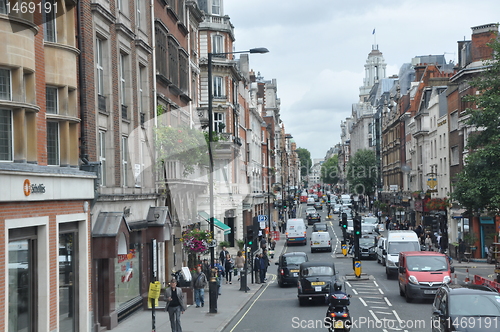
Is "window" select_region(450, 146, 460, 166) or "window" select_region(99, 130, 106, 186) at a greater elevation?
"window" select_region(450, 146, 460, 166)

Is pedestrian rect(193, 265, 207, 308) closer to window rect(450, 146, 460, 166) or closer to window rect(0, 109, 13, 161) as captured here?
window rect(0, 109, 13, 161)

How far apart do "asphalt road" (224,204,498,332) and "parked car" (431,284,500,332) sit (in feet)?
11.9

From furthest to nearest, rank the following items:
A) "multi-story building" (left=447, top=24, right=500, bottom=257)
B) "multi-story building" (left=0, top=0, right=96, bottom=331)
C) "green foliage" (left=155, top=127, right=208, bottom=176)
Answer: "multi-story building" (left=447, top=24, right=500, bottom=257) → "green foliage" (left=155, top=127, right=208, bottom=176) → "multi-story building" (left=0, top=0, right=96, bottom=331)

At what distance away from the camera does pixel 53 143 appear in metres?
18.2

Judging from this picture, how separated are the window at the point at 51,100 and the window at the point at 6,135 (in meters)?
2.52

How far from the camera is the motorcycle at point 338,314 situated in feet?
56.7

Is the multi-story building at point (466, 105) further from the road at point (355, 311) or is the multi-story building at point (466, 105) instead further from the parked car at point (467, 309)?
the parked car at point (467, 309)

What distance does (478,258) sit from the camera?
4650cm

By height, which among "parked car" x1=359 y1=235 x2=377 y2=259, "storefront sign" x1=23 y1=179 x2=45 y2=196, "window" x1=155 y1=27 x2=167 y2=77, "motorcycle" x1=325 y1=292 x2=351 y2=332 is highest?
"window" x1=155 y1=27 x2=167 y2=77

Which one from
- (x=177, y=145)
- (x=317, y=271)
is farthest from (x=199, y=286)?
(x=177, y=145)

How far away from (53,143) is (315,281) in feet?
37.8

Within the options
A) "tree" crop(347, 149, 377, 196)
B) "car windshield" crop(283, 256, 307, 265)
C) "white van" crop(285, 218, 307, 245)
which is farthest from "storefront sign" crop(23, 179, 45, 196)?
"tree" crop(347, 149, 377, 196)

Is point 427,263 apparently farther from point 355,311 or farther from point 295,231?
point 295,231

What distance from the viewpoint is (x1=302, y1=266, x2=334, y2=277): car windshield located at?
25.8 metres
